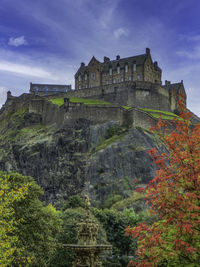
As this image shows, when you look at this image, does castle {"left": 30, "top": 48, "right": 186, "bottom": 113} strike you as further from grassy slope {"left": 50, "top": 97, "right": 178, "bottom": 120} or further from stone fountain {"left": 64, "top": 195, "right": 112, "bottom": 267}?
stone fountain {"left": 64, "top": 195, "right": 112, "bottom": 267}

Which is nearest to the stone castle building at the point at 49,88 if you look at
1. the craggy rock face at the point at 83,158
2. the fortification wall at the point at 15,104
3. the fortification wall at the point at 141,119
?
the fortification wall at the point at 15,104

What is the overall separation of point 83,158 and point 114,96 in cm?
2045

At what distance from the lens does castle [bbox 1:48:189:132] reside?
60.5 metres

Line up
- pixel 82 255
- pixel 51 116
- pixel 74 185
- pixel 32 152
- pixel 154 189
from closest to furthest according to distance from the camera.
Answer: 1. pixel 82 255
2. pixel 154 189
3. pixel 74 185
4. pixel 32 152
5. pixel 51 116

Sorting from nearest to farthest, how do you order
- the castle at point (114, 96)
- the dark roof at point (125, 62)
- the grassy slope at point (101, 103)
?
1. the castle at point (114, 96)
2. the grassy slope at point (101, 103)
3. the dark roof at point (125, 62)

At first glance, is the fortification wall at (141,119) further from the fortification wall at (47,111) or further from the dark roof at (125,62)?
the dark roof at (125,62)

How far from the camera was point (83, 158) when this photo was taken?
55.9 m

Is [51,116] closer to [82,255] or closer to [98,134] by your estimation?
[98,134]

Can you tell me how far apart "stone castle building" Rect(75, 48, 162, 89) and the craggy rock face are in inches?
897

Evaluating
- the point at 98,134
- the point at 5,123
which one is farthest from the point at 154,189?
the point at 5,123

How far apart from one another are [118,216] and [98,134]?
66.3 ft

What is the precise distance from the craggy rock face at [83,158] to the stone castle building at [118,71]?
22.8 metres

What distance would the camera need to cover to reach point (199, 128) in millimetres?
11055

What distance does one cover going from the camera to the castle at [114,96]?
60.5m
